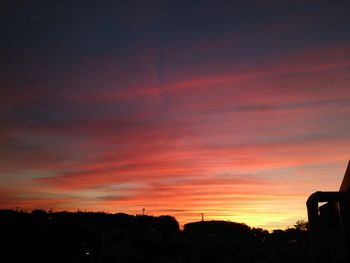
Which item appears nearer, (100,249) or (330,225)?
(330,225)

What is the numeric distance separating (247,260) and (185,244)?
1200cm

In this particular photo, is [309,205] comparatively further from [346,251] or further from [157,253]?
[157,253]

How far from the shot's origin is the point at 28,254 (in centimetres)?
3164

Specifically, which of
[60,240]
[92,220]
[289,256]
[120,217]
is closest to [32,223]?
[60,240]

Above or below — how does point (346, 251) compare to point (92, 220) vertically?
below

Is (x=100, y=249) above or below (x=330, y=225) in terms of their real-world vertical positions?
below

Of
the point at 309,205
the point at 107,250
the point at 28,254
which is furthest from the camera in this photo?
the point at 107,250

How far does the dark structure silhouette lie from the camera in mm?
6797

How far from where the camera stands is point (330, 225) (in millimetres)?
8516

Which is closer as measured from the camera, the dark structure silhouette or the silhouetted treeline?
the dark structure silhouette

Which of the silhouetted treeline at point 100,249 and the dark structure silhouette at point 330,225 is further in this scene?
Answer: the silhouetted treeline at point 100,249

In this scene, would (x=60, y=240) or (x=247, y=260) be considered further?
(x=60, y=240)

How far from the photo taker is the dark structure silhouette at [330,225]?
6797 mm

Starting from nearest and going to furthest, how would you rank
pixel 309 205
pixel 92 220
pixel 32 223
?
1. pixel 309 205
2. pixel 32 223
3. pixel 92 220
